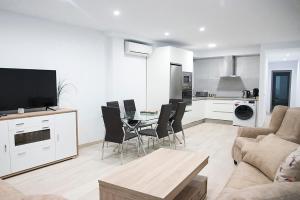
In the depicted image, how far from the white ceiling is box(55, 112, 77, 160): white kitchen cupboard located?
172cm

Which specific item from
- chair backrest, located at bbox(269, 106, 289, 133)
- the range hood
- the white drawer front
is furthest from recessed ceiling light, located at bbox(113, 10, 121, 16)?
the range hood

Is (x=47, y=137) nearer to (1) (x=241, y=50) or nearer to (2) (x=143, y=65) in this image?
(2) (x=143, y=65)

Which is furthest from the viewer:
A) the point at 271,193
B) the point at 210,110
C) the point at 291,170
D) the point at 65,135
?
the point at 210,110

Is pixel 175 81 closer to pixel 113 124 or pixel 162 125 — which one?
pixel 162 125

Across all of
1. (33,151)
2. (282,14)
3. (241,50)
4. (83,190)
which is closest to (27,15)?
(33,151)

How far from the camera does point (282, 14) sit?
11.3 feet

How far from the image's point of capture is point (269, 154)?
2.13 m

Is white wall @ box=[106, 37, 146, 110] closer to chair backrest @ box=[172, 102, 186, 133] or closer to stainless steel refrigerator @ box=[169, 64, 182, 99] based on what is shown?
stainless steel refrigerator @ box=[169, 64, 182, 99]

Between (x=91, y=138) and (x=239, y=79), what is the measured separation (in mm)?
5249

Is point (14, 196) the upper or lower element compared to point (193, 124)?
upper

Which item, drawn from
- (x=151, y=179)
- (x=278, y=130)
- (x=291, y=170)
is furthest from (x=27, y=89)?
(x=278, y=130)

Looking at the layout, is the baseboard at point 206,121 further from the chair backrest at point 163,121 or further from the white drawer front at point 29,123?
the white drawer front at point 29,123

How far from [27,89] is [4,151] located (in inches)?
39.3

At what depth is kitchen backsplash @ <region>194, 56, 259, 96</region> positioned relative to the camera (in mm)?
7008
